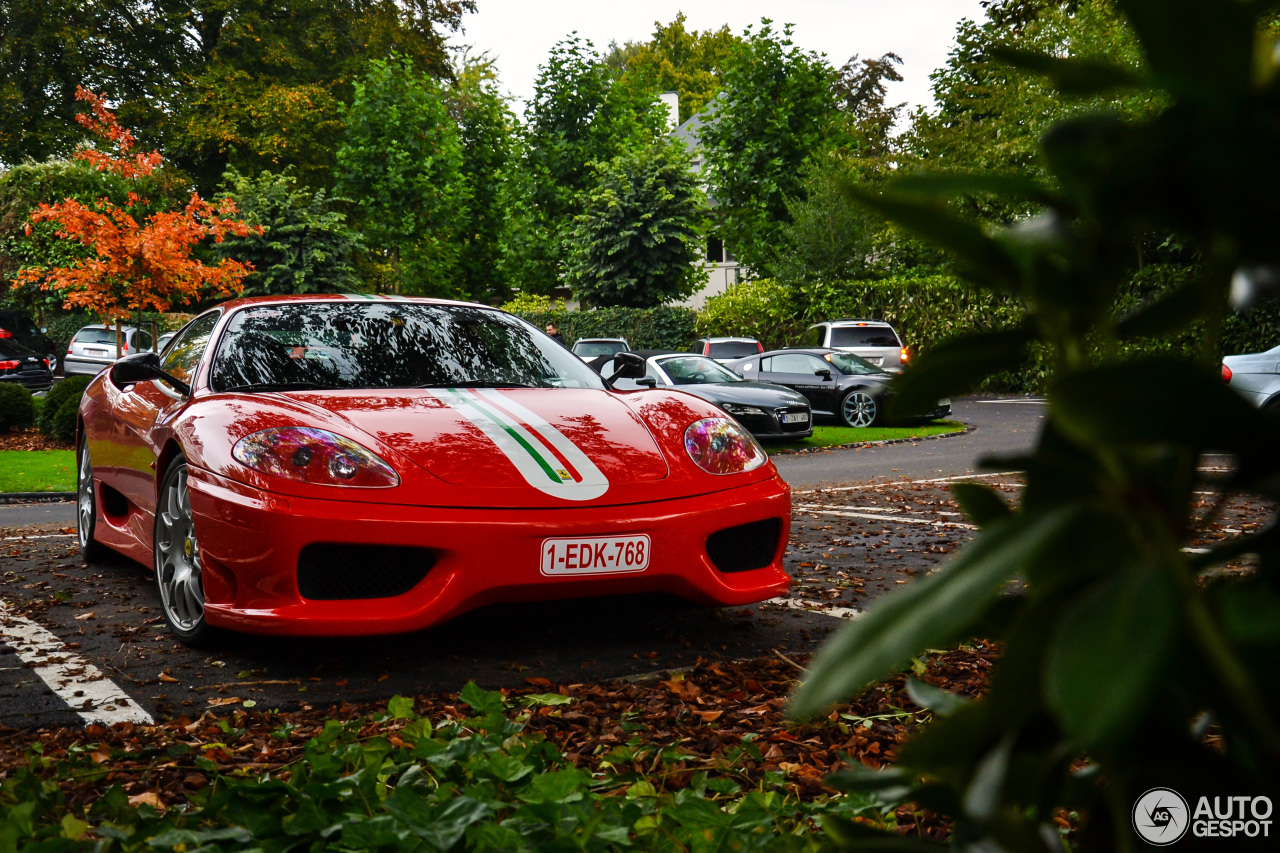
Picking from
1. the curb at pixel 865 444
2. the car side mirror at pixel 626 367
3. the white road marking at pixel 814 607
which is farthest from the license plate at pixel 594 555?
the curb at pixel 865 444

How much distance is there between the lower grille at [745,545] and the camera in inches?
157

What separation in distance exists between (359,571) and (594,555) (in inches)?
28.9

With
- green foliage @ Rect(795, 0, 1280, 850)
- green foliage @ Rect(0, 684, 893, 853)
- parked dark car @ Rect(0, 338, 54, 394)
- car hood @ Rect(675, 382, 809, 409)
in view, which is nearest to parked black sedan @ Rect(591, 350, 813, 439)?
car hood @ Rect(675, 382, 809, 409)

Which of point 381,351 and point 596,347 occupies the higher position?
point 381,351

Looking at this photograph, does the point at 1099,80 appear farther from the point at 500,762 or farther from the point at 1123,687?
the point at 500,762

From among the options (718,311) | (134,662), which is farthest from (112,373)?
(718,311)

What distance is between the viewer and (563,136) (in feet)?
138

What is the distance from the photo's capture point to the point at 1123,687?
0.46 metres

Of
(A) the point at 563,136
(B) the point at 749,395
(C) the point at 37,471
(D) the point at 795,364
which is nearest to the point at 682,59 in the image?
(A) the point at 563,136

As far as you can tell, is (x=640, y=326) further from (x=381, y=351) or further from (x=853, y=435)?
(x=381, y=351)

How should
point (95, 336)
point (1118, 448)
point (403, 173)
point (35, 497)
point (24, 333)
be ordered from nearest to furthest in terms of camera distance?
1. point (1118, 448)
2. point (35, 497)
3. point (24, 333)
4. point (95, 336)
5. point (403, 173)

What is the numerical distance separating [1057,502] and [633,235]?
32.7 meters

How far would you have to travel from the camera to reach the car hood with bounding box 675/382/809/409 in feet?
50.1

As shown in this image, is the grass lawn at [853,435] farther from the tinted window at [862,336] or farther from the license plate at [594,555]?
the license plate at [594,555]
